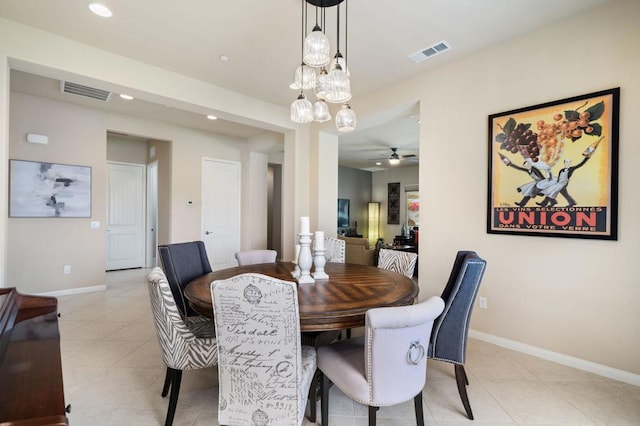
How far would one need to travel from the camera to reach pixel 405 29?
2604 mm

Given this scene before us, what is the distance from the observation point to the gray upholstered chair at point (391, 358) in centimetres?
130

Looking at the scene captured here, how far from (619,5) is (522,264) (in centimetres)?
209

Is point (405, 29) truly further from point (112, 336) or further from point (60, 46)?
point (112, 336)

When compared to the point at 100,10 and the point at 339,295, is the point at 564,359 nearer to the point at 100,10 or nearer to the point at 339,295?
the point at 339,295

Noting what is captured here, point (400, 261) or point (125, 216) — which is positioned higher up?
point (125, 216)

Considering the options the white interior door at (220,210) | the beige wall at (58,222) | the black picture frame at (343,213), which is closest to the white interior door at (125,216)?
the beige wall at (58,222)

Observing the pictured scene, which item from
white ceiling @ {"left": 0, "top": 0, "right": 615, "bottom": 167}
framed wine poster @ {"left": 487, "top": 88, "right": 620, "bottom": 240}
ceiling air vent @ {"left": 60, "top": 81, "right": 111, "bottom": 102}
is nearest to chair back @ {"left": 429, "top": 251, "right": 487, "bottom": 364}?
framed wine poster @ {"left": 487, "top": 88, "right": 620, "bottom": 240}

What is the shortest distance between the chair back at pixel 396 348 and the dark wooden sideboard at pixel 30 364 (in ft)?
3.40

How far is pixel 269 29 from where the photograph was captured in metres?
2.63

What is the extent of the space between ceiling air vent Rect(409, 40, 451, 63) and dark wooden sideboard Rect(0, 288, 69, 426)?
3.39 meters

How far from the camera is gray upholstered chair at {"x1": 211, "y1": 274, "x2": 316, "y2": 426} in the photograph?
1.30 m

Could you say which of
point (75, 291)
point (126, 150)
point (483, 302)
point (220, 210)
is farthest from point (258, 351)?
point (126, 150)

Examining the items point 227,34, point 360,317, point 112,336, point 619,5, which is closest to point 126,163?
point 112,336

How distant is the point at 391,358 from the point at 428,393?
3.43 ft
